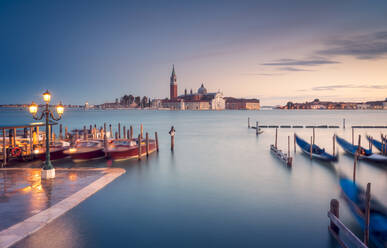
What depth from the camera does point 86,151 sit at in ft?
61.8

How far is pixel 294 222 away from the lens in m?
9.44

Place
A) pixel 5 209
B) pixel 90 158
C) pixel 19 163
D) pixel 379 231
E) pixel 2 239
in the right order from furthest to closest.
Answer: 1. pixel 90 158
2. pixel 19 163
3. pixel 5 209
4. pixel 379 231
5. pixel 2 239

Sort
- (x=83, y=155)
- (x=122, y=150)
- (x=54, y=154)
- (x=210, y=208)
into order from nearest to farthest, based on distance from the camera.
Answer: (x=210, y=208) → (x=83, y=155) → (x=54, y=154) → (x=122, y=150)

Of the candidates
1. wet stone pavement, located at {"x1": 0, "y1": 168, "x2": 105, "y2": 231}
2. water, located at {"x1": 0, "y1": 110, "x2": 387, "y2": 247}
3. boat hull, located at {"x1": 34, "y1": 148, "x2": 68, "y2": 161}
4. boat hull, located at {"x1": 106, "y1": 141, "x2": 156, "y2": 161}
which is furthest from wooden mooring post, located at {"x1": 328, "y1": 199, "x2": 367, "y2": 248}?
boat hull, located at {"x1": 34, "y1": 148, "x2": 68, "y2": 161}

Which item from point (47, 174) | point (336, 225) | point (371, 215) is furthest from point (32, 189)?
point (371, 215)

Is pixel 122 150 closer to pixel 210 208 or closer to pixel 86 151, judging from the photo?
pixel 86 151

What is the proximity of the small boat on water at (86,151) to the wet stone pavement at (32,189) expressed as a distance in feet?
15.9

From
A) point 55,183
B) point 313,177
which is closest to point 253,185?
point 313,177

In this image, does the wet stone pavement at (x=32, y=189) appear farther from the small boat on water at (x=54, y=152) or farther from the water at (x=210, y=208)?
the small boat on water at (x=54, y=152)

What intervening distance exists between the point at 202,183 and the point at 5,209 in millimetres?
8637

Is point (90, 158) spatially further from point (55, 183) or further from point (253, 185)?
point (253, 185)

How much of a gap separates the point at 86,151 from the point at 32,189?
8628 mm

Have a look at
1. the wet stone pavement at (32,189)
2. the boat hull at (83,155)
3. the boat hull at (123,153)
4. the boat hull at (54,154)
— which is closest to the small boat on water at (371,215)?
the wet stone pavement at (32,189)

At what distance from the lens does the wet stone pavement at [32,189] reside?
8125 millimetres
